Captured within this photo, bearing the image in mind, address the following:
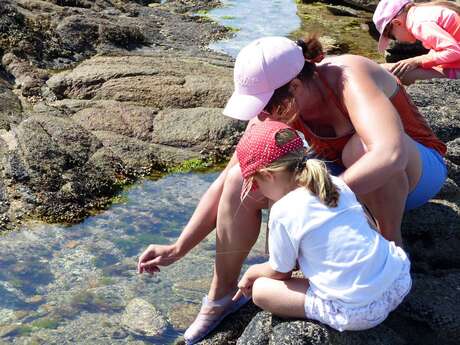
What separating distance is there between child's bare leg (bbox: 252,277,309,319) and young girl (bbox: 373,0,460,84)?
2794 mm

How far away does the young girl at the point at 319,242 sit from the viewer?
2.75 metres

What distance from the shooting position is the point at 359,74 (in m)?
3.24

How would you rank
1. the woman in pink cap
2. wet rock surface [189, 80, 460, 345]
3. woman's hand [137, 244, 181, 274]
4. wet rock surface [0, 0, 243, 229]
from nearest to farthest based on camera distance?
wet rock surface [189, 80, 460, 345] < the woman in pink cap < woman's hand [137, 244, 181, 274] < wet rock surface [0, 0, 243, 229]

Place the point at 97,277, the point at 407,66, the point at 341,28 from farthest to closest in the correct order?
the point at 341,28 < the point at 407,66 < the point at 97,277

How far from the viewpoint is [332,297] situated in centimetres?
280

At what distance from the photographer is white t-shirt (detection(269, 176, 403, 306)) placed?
2.74 meters

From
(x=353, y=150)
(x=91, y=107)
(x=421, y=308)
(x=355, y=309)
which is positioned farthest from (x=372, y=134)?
(x=91, y=107)

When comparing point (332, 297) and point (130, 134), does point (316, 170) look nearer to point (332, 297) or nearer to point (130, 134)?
point (332, 297)

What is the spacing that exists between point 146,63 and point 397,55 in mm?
3617

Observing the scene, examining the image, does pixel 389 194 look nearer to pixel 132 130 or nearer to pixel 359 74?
pixel 359 74

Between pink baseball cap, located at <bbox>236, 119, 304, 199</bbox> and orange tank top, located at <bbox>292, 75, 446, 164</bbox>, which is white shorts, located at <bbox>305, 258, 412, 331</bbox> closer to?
pink baseball cap, located at <bbox>236, 119, 304, 199</bbox>

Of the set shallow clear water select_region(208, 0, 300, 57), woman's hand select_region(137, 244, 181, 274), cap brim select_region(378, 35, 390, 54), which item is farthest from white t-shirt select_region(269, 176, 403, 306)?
shallow clear water select_region(208, 0, 300, 57)

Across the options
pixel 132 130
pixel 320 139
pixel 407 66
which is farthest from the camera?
pixel 132 130

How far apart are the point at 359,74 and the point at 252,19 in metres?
10.7
